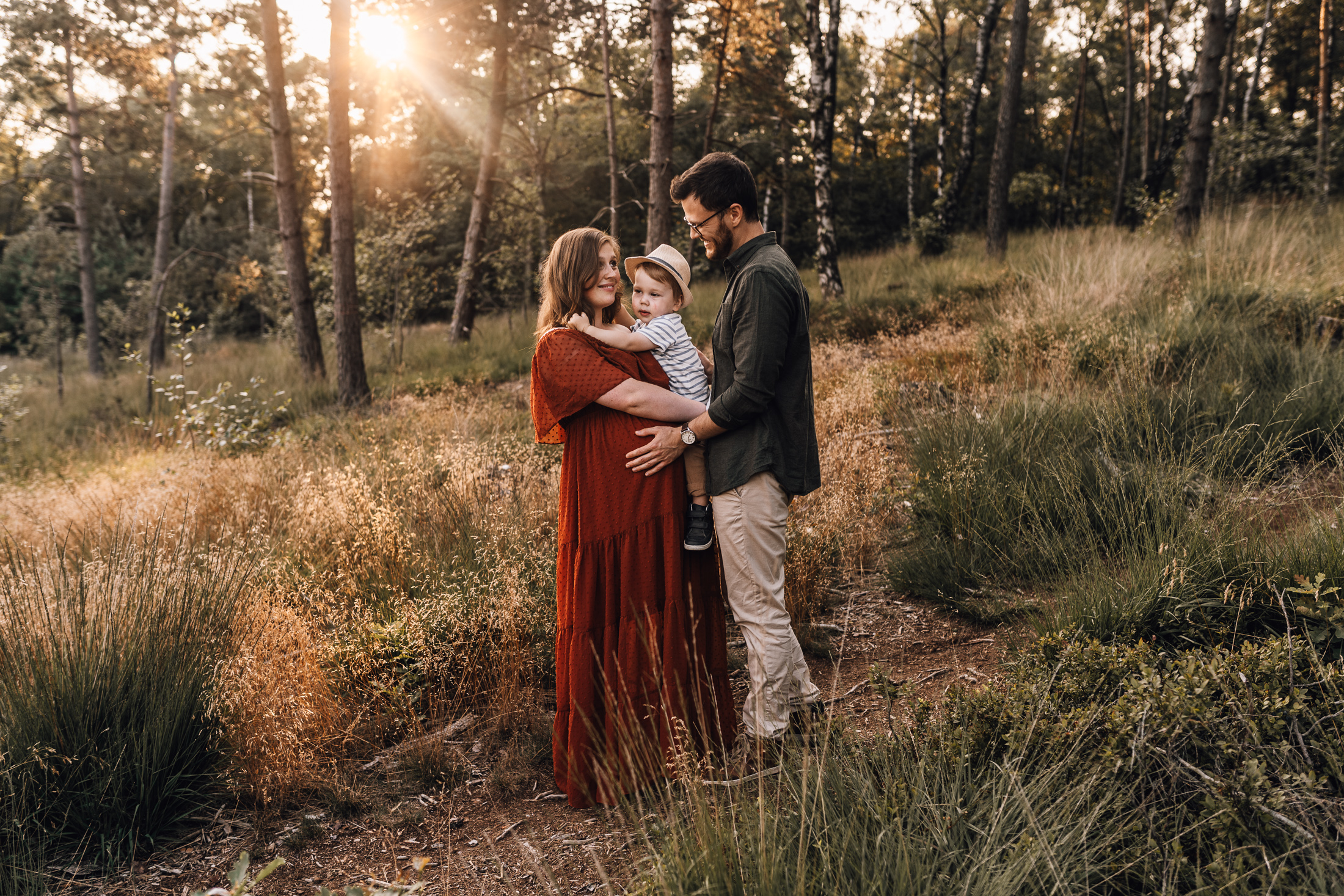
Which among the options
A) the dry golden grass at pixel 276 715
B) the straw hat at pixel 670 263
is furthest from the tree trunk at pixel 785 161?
the dry golden grass at pixel 276 715

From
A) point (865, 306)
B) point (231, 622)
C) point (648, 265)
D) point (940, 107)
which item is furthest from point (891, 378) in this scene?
point (940, 107)

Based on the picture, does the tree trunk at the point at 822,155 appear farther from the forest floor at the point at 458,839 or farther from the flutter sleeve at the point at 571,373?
the flutter sleeve at the point at 571,373

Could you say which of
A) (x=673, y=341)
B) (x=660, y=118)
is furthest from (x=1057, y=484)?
(x=660, y=118)

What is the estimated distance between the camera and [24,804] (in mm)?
2627

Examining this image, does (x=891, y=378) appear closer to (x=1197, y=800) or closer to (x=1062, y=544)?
(x=1062, y=544)

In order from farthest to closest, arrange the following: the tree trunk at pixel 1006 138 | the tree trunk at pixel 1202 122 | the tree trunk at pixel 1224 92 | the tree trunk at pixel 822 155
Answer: the tree trunk at pixel 1224 92 < the tree trunk at pixel 1006 138 < the tree trunk at pixel 822 155 < the tree trunk at pixel 1202 122

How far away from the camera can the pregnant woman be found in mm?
2875

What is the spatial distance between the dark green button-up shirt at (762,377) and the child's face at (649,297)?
0.82 feet

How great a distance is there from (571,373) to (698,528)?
0.82 m

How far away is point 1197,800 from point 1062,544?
1.91 m

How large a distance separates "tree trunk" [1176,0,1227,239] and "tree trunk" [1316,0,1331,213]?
3475mm

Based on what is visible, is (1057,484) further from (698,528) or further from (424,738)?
(424,738)

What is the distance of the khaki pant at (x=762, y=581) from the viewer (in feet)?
9.23

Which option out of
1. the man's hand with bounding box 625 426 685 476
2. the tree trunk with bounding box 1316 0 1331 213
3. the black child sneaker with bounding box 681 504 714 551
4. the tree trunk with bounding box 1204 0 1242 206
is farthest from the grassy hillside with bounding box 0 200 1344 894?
the tree trunk with bounding box 1204 0 1242 206
